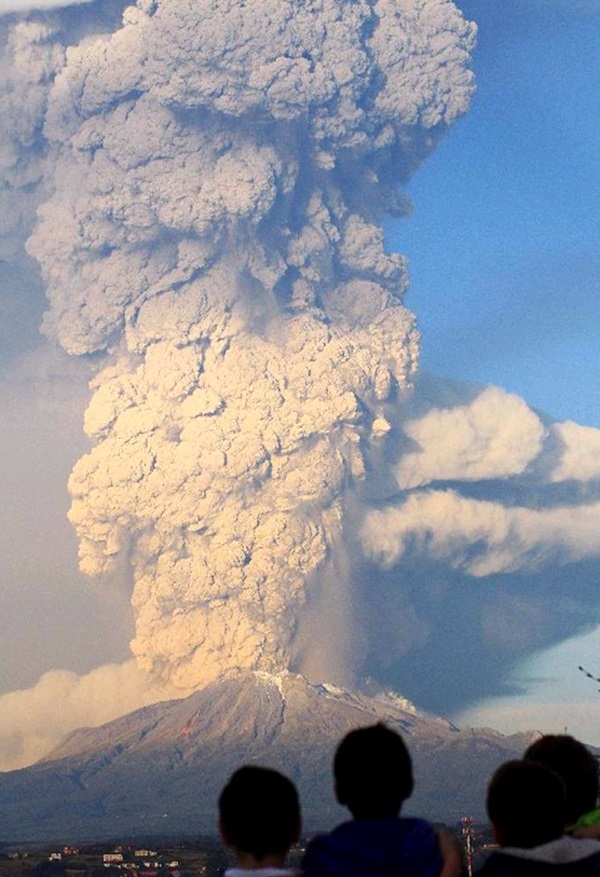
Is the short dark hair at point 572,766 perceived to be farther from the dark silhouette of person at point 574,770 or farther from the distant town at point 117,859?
the distant town at point 117,859

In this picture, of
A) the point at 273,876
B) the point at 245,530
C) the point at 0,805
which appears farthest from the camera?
the point at 0,805

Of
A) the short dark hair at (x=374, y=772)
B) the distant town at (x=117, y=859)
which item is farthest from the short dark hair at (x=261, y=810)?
the distant town at (x=117, y=859)

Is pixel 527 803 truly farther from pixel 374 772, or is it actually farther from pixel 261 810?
pixel 261 810

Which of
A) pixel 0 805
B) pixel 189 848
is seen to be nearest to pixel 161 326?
pixel 189 848

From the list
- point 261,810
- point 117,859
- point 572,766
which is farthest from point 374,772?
point 117,859

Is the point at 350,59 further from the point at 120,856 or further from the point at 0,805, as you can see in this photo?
the point at 0,805

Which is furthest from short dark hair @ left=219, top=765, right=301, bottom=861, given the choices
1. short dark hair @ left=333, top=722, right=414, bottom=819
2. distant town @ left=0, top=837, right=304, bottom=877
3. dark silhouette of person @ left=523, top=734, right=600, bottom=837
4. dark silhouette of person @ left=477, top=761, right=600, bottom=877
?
distant town @ left=0, top=837, right=304, bottom=877
